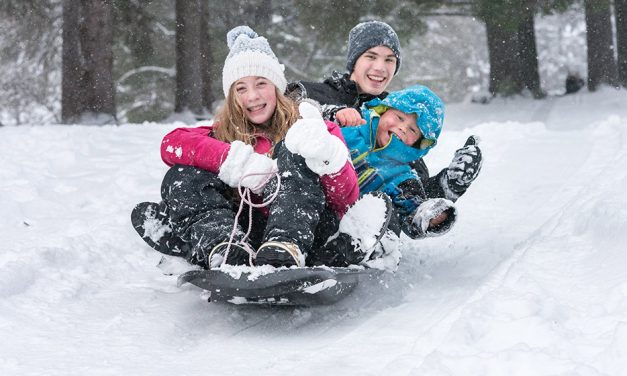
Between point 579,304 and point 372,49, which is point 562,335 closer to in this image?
point 579,304

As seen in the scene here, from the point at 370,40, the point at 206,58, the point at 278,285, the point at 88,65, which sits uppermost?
the point at 206,58

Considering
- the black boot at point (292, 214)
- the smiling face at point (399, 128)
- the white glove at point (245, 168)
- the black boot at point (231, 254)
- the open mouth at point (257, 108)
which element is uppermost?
the open mouth at point (257, 108)

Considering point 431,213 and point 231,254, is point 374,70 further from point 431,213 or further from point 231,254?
point 231,254

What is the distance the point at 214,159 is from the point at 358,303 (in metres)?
0.86

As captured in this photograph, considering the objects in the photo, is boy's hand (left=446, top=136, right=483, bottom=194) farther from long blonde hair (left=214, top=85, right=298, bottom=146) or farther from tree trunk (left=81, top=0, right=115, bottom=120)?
tree trunk (left=81, top=0, right=115, bottom=120)

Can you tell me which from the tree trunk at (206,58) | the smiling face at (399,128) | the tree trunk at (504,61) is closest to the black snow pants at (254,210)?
the smiling face at (399,128)

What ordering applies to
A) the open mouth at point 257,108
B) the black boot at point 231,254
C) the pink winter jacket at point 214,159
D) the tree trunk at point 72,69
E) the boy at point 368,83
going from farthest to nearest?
the tree trunk at point 72,69, the boy at point 368,83, the open mouth at point 257,108, the pink winter jacket at point 214,159, the black boot at point 231,254

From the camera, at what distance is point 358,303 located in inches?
130

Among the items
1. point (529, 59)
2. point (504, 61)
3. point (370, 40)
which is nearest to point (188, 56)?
point (504, 61)

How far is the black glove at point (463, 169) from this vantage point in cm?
412

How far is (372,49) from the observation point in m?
4.85

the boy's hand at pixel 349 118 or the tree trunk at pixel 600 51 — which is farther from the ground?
the tree trunk at pixel 600 51

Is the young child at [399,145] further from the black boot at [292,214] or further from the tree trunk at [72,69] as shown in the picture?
the tree trunk at [72,69]

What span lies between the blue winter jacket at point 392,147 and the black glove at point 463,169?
29cm
